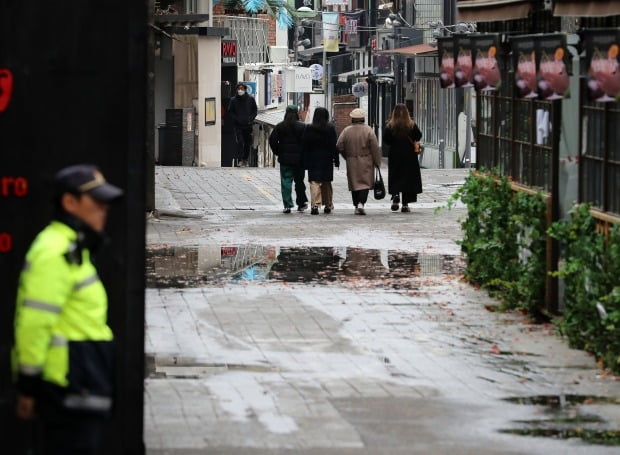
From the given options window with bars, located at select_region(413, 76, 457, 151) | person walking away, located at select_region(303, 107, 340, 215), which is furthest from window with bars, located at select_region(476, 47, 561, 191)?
window with bars, located at select_region(413, 76, 457, 151)

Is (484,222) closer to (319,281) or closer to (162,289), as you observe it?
(319,281)

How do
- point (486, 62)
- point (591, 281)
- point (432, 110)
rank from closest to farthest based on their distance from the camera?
1. point (591, 281)
2. point (486, 62)
3. point (432, 110)

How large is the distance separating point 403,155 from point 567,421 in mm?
14787

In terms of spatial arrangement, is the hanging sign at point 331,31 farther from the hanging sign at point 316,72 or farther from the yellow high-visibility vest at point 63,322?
the yellow high-visibility vest at point 63,322

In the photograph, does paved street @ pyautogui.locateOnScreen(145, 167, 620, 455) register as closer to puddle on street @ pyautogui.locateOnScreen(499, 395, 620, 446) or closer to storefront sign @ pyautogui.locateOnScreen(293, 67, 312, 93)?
puddle on street @ pyautogui.locateOnScreen(499, 395, 620, 446)

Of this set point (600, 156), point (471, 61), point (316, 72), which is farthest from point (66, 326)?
point (316, 72)

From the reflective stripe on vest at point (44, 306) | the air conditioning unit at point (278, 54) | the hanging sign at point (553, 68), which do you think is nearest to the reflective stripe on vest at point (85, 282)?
the reflective stripe on vest at point (44, 306)

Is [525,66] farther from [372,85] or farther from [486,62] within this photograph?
[372,85]

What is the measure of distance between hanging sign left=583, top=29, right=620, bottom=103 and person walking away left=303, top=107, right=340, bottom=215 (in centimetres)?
1328

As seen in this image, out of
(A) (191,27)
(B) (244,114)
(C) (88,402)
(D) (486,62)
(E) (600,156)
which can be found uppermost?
(A) (191,27)

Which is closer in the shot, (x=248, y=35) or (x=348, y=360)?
(x=348, y=360)

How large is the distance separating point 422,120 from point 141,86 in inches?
1945

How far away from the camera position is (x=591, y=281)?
11.7m

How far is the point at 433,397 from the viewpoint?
418 inches
